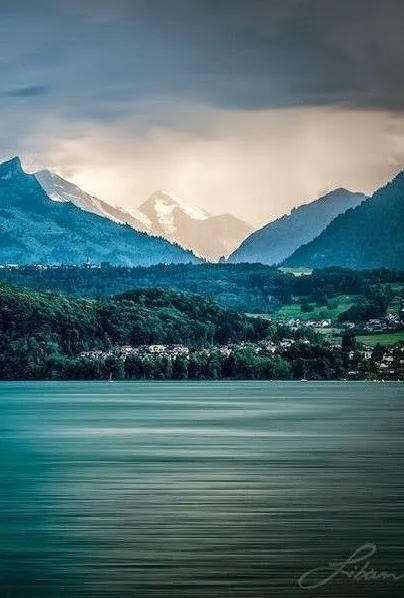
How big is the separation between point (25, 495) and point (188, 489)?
10.8 metres

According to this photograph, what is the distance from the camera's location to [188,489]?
94.2 metres

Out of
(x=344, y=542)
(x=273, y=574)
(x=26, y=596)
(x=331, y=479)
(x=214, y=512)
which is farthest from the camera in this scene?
(x=331, y=479)

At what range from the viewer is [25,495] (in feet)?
303

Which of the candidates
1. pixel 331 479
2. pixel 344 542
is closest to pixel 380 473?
pixel 331 479

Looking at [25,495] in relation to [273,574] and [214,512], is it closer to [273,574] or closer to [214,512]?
[214,512]

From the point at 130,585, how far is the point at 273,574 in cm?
629

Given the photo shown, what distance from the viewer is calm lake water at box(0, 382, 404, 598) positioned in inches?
2338

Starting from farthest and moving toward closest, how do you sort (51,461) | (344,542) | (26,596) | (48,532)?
(51,461) → (48,532) → (344,542) → (26,596)

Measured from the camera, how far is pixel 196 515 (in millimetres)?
79688

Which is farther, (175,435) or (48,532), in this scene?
(175,435)

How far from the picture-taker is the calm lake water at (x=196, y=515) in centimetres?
5938

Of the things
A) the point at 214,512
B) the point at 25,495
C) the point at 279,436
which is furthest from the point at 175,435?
the point at 214,512

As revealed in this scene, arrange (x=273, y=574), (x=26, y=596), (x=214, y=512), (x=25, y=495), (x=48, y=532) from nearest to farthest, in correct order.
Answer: (x=26, y=596) → (x=273, y=574) → (x=48, y=532) → (x=214, y=512) → (x=25, y=495)

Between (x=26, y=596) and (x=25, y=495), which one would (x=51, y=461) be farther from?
(x=26, y=596)
